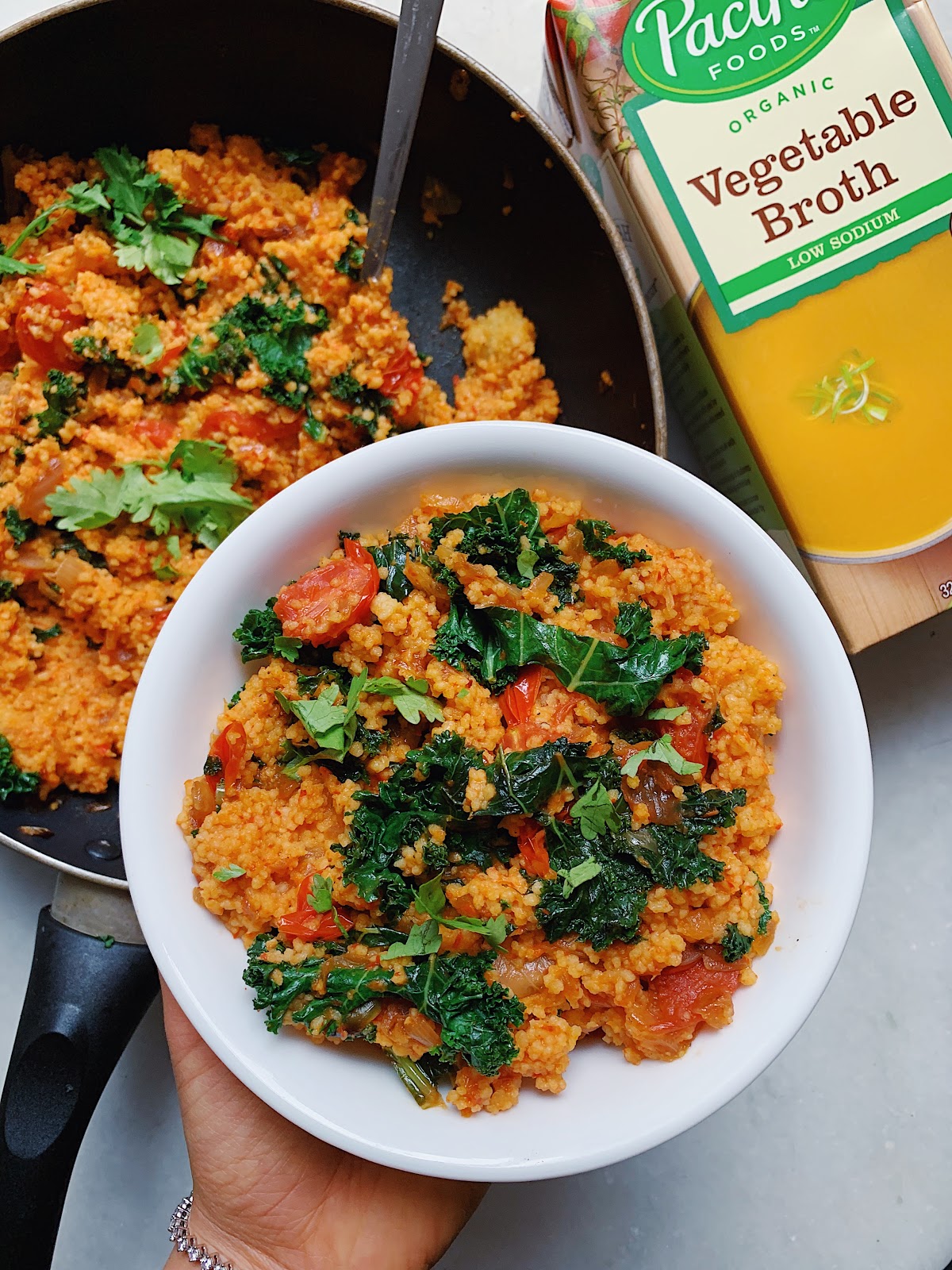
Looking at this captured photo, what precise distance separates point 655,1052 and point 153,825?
0.91 meters

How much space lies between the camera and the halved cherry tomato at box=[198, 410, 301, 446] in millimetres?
2135

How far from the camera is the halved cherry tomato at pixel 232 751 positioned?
1.71 m

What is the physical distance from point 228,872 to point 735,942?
0.84 meters

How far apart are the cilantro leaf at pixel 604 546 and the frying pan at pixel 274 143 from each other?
1.14 ft

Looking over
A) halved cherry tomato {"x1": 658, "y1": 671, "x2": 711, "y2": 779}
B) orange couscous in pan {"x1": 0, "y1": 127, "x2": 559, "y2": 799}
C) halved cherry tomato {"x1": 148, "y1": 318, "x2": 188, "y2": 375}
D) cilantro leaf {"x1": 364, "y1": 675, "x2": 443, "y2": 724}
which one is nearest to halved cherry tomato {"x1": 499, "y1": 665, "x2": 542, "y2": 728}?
cilantro leaf {"x1": 364, "y1": 675, "x2": 443, "y2": 724}

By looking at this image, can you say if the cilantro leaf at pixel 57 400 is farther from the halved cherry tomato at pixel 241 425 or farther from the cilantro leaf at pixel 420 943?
the cilantro leaf at pixel 420 943

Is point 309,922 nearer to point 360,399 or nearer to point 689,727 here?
point 689,727

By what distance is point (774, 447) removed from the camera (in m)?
1.93

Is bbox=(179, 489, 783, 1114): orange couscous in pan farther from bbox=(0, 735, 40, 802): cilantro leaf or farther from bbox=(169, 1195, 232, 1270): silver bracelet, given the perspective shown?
bbox=(169, 1195, 232, 1270): silver bracelet

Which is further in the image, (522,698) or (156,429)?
(156,429)

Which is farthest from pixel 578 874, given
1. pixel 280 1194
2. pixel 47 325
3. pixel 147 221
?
pixel 147 221

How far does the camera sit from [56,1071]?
203cm

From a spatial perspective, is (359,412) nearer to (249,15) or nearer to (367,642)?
(367,642)

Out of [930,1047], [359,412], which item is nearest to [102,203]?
[359,412]
